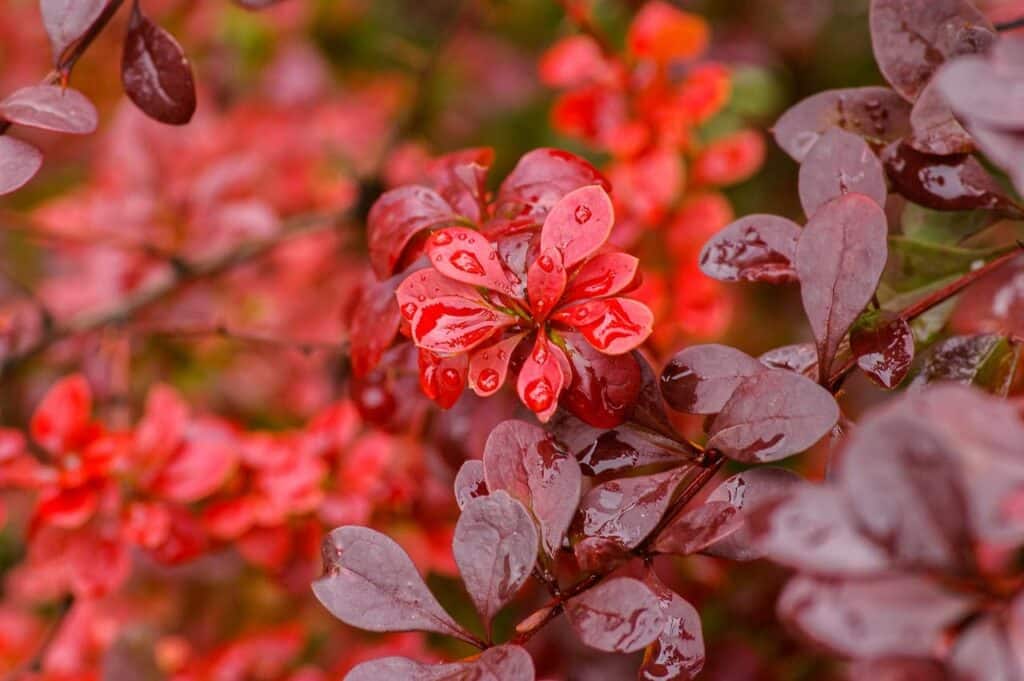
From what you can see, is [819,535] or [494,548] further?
[494,548]

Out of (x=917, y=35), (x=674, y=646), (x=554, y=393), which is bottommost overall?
(x=674, y=646)

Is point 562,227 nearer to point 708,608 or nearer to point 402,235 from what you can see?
point 402,235

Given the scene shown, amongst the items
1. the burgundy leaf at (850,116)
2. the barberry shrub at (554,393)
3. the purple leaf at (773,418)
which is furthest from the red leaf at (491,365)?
the burgundy leaf at (850,116)

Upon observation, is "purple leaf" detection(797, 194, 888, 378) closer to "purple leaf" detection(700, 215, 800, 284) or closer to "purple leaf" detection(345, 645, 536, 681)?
"purple leaf" detection(700, 215, 800, 284)

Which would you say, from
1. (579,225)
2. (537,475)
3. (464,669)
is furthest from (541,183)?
(464,669)

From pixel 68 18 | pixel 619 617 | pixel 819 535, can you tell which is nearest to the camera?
pixel 819 535

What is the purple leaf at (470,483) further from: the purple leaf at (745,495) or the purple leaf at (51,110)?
the purple leaf at (51,110)

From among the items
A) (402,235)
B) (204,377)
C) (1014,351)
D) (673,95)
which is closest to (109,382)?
(204,377)

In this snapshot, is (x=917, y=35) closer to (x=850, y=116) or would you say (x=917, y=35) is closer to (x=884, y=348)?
(x=850, y=116)

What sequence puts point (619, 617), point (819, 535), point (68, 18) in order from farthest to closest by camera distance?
point (68, 18) → point (619, 617) → point (819, 535)
